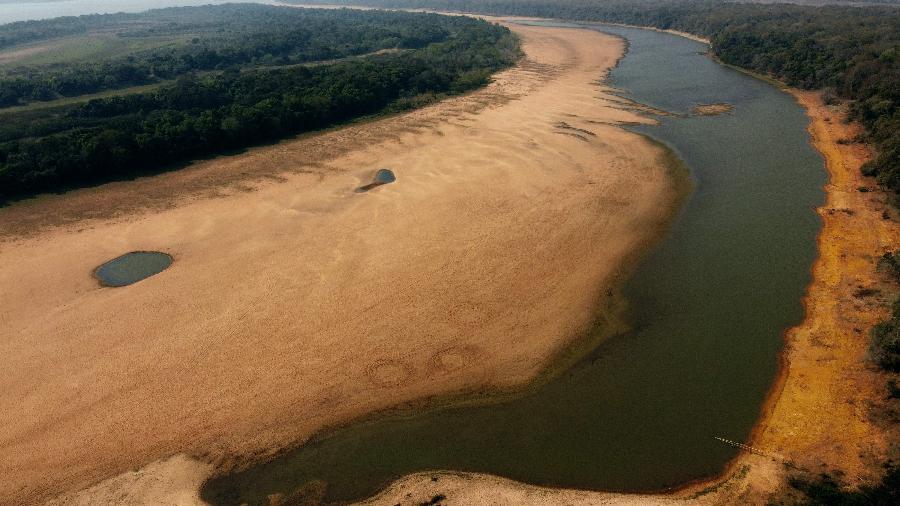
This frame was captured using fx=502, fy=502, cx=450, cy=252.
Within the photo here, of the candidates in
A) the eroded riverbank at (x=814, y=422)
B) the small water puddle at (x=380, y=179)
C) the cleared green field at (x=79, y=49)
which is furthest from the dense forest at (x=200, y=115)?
the cleared green field at (x=79, y=49)

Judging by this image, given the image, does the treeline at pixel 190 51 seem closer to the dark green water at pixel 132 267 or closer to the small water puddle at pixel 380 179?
the dark green water at pixel 132 267

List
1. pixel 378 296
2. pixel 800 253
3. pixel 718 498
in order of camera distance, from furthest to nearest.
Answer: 1. pixel 800 253
2. pixel 378 296
3. pixel 718 498

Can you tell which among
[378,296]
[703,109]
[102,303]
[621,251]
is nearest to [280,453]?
[378,296]

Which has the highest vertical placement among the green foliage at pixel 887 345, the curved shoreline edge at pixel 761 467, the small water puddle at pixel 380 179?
the small water puddle at pixel 380 179

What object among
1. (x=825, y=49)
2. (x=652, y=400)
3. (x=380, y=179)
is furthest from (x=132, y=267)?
(x=825, y=49)

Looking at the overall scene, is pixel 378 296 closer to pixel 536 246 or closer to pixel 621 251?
pixel 536 246

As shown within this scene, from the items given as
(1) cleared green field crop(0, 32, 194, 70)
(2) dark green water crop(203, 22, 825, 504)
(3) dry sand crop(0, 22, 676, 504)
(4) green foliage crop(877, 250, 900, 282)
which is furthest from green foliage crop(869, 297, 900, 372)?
(1) cleared green field crop(0, 32, 194, 70)

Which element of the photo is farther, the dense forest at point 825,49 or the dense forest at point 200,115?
the dense forest at point 825,49

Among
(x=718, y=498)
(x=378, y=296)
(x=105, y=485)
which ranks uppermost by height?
(x=378, y=296)
